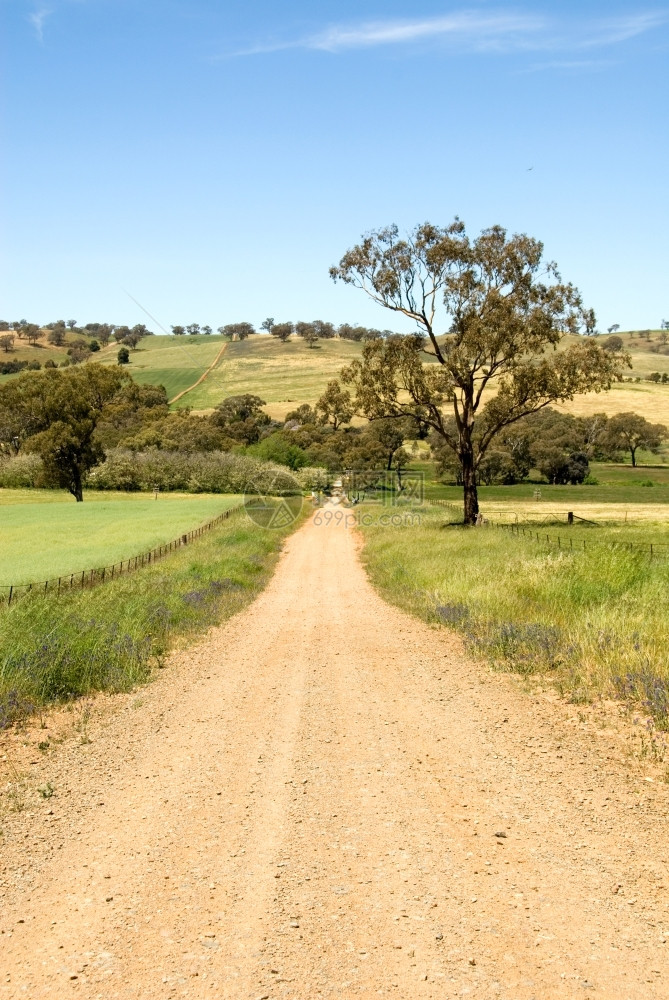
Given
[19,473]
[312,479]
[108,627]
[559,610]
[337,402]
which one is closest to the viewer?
[108,627]

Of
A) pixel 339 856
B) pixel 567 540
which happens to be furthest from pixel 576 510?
pixel 339 856

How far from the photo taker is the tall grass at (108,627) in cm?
1187

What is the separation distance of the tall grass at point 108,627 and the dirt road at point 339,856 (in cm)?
122

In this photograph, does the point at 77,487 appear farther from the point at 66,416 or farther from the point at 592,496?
the point at 592,496

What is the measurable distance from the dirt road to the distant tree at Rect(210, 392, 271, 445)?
113429 millimetres

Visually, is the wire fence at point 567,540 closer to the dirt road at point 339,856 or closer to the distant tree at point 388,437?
the dirt road at point 339,856

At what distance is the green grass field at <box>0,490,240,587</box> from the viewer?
111 ft

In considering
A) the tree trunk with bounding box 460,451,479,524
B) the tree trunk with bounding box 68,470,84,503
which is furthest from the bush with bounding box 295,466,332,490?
the tree trunk with bounding box 460,451,479,524

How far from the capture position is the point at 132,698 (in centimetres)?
1215

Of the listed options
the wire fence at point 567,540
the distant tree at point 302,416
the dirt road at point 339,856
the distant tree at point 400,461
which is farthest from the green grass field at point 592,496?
the dirt road at point 339,856

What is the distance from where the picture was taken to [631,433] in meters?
110

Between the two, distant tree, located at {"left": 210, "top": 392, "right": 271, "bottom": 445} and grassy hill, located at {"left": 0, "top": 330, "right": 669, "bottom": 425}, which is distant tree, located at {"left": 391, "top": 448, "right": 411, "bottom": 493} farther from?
grassy hill, located at {"left": 0, "top": 330, "right": 669, "bottom": 425}

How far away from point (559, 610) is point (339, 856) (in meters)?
11.3

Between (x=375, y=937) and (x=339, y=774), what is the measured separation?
3.20 m
